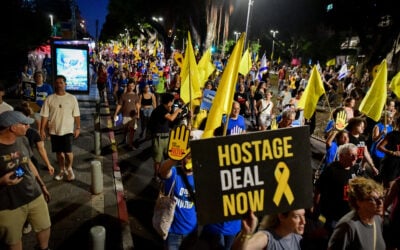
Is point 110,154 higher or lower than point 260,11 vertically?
lower

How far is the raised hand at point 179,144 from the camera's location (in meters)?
3.72

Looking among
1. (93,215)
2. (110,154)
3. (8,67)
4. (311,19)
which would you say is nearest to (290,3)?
(311,19)

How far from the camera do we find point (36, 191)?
13.1 feet

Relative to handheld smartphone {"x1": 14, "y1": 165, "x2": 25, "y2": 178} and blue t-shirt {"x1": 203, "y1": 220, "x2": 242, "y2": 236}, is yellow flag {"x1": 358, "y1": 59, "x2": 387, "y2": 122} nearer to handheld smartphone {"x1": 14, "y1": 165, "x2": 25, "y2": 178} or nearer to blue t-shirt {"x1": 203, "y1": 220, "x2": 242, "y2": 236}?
blue t-shirt {"x1": 203, "y1": 220, "x2": 242, "y2": 236}

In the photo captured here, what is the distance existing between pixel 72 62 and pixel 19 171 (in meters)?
12.1

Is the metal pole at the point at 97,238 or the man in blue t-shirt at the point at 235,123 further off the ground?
the man in blue t-shirt at the point at 235,123

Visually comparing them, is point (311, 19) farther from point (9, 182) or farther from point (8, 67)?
point (9, 182)

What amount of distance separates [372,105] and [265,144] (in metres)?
5.09

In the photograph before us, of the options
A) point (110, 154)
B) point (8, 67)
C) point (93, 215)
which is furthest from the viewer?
point (8, 67)

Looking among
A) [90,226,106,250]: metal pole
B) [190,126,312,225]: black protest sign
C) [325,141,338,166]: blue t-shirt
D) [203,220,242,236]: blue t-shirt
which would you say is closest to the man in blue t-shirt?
[325,141,338,166]: blue t-shirt

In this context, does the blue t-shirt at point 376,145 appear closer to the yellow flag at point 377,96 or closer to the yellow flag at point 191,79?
the yellow flag at point 377,96

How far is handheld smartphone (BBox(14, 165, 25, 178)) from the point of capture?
369 centimetres

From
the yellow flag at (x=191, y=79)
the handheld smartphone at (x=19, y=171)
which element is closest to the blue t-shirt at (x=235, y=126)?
the yellow flag at (x=191, y=79)

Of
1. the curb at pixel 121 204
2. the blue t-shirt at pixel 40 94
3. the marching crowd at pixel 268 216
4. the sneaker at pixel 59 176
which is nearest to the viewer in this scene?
the marching crowd at pixel 268 216
